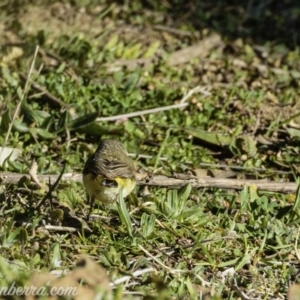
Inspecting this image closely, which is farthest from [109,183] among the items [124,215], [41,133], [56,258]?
[41,133]

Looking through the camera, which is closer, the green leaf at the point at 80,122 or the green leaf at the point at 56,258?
the green leaf at the point at 56,258

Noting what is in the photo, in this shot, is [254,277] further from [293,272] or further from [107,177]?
[107,177]

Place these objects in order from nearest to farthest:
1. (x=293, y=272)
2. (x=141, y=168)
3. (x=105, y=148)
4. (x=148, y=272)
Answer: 1. (x=148, y=272)
2. (x=293, y=272)
3. (x=105, y=148)
4. (x=141, y=168)

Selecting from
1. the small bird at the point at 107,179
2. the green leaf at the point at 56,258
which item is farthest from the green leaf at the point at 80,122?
the green leaf at the point at 56,258

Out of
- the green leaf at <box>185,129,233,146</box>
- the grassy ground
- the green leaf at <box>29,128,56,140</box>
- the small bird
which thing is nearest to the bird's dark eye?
the small bird

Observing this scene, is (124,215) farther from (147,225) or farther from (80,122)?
(80,122)

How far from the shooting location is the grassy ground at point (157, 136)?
13.7ft

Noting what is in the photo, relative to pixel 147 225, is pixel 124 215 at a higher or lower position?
higher

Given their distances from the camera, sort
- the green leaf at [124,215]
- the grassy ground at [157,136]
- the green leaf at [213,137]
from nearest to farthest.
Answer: the grassy ground at [157,136] → the green leaf at [124,215] → the green leaf at [213,137]

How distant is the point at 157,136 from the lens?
20.2 ft

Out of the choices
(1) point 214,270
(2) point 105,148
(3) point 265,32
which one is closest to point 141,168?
(2) point 105,148

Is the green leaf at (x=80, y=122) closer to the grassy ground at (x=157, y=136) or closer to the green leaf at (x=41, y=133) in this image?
the grassy ground at (x=157, y=136)

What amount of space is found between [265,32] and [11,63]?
3.11 metres

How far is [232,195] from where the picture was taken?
17.3 feet
